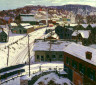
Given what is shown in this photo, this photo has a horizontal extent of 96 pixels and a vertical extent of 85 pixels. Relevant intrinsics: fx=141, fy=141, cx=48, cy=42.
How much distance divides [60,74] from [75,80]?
3.43m

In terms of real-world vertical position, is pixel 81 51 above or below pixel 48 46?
above

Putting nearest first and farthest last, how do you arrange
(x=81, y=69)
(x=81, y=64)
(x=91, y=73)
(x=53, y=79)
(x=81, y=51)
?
(x=91, y=73) < (x=81, y=64) < (x=81, y=69) < (x=81, y=51) < (x=53, y=79)

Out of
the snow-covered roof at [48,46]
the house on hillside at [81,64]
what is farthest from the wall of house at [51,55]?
the house on hillside at [81,64]

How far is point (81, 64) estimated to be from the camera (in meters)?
23.9

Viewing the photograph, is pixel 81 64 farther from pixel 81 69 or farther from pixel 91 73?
pixel 91 73

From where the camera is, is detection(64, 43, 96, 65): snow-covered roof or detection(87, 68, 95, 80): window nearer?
detection(87, 68, 95, 80): window

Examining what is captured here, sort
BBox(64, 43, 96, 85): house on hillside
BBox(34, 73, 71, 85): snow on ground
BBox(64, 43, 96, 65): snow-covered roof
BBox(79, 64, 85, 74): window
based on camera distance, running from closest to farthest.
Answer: BBox(64, 43, 96, 85): house on hillside → BBox(64, 43, 96, 65): snow-covered roof → BBox(79, 64, 85, 74): window → BBox(34, 73, 71, 85): snow on ground

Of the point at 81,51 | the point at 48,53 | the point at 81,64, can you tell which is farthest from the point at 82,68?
the point at 48,53

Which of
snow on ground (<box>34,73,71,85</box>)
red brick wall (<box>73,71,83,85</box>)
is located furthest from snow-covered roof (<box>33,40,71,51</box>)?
red brick wall (<box>73,71,83,85</box>)

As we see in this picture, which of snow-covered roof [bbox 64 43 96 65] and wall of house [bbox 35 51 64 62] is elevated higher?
snow-covered roof [bbox 64 43 96 65]

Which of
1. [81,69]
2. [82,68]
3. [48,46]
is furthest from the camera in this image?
[48,46]

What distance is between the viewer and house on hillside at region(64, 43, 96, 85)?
2160cm

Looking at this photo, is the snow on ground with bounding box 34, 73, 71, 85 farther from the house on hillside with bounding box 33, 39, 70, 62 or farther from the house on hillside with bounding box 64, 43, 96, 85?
the house on hillside with bounding box 33, 39, 70, 62

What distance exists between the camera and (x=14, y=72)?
30.5 m
